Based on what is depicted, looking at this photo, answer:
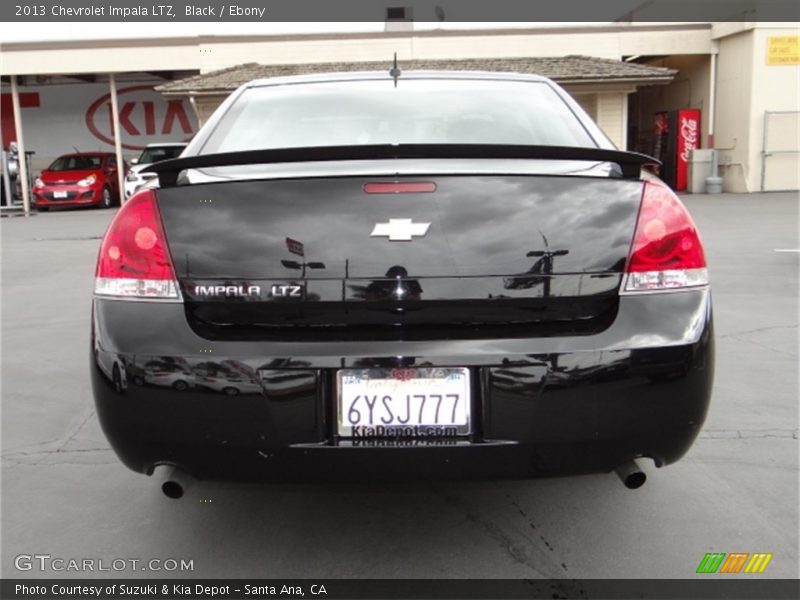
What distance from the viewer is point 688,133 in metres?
20.8

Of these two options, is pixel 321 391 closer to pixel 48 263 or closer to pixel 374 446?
pixel 374 446

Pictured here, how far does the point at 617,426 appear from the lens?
2.01m

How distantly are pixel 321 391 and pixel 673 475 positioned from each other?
68.9 inches

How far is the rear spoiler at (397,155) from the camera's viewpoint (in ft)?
7.10

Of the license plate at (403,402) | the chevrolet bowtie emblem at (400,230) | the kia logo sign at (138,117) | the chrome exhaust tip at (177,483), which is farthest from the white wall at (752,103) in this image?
the chrome exhaust tip at (177,483)

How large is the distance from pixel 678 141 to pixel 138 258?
2111 cm

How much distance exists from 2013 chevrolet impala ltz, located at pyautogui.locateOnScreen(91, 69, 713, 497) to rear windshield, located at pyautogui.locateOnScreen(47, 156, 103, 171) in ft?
71.5

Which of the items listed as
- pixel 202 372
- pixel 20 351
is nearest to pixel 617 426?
pixel 202 372

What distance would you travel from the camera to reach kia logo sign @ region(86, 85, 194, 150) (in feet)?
87.1

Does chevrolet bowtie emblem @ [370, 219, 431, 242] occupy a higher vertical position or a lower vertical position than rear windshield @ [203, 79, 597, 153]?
lower

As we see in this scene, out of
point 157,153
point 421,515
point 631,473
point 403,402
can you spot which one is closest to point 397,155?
point 403,402

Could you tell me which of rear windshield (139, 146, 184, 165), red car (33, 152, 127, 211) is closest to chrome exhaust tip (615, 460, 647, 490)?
rear windshield (139, 146, 184, 165)

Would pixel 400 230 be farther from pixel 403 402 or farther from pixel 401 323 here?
pixel 403 402

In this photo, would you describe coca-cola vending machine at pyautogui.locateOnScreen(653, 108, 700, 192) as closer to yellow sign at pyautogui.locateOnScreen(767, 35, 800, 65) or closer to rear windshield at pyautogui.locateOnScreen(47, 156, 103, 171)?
yellow sign at pyautogui.locateOnScreen(767, 35, 800, 65)
